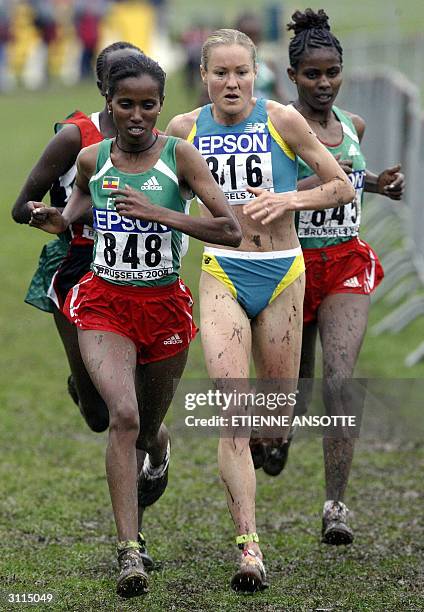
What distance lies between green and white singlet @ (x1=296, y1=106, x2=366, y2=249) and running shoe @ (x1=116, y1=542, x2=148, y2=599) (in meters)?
2.30

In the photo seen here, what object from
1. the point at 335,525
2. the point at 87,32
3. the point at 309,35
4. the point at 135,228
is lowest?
the point at 335,525

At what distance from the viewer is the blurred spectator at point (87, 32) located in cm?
4350

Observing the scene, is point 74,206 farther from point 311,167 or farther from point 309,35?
point 309,35

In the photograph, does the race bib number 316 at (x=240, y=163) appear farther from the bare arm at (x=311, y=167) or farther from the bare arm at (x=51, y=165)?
the bare arm at (x=51, y=165)

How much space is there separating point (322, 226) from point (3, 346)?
574 centimetres

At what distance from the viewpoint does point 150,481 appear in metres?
6.91

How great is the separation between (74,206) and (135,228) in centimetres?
49

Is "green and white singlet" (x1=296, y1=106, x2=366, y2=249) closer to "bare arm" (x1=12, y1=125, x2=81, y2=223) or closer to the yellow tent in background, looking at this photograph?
"bare arm" (x1=12, y1=125, x2=81, y2=223)

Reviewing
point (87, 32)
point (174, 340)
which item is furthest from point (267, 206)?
point (87, 32)

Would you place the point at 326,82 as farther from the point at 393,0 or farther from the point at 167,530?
the point at 393,0

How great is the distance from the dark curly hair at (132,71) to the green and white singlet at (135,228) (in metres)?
0.26

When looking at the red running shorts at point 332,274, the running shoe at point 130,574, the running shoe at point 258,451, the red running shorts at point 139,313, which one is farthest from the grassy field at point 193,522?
the red running shorts at point 332,274

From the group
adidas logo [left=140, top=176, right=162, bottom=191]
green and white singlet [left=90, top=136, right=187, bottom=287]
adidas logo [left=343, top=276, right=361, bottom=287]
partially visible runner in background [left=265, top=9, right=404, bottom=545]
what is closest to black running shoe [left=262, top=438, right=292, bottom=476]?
partially visible runner in background [left=265, top=9, right=404, bottom=545]

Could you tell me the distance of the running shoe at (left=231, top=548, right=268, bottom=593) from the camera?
6074 millimetres
